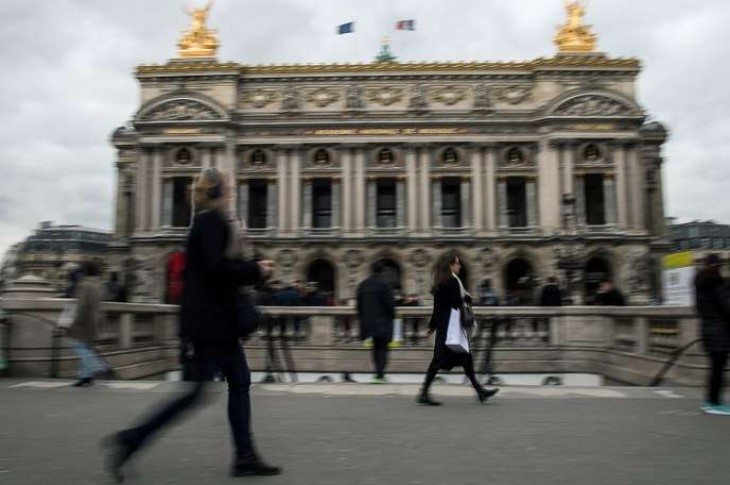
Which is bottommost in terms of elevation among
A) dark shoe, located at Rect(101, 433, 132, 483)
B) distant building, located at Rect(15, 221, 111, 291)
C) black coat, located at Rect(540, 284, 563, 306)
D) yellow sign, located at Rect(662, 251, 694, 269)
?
dark shoe, located at Rect(101, 433, 132, 483)

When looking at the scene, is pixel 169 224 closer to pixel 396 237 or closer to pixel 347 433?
pixel 396 237

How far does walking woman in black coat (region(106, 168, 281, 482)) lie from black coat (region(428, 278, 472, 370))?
402cm

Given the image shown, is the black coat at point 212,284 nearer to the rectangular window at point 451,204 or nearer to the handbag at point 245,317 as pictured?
the handbag at point 245,317

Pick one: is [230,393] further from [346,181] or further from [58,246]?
[58,246]

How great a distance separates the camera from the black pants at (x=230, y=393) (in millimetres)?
4590

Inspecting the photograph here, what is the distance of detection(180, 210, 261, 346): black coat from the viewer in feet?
15.1

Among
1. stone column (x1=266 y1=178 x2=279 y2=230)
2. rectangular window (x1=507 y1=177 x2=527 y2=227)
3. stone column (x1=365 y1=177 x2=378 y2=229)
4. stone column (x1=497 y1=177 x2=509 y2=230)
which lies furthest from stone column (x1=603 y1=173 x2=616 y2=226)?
stone column (x1=266 y1=178 x2=279 y2=230)

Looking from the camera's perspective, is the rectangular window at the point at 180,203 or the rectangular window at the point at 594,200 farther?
the rectangular window at the point at 180,203

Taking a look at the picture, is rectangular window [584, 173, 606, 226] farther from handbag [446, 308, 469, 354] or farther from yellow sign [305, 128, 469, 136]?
handbag [446, 308, 469, 354]

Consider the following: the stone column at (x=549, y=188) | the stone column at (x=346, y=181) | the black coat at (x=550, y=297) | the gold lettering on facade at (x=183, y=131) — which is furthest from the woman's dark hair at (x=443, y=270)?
the gold lettering on facade at (x=183, y=131)

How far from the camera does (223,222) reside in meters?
4.76

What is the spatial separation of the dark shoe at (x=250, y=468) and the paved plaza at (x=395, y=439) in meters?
0.06

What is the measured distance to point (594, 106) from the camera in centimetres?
4425

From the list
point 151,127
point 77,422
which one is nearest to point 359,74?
point 151,127
